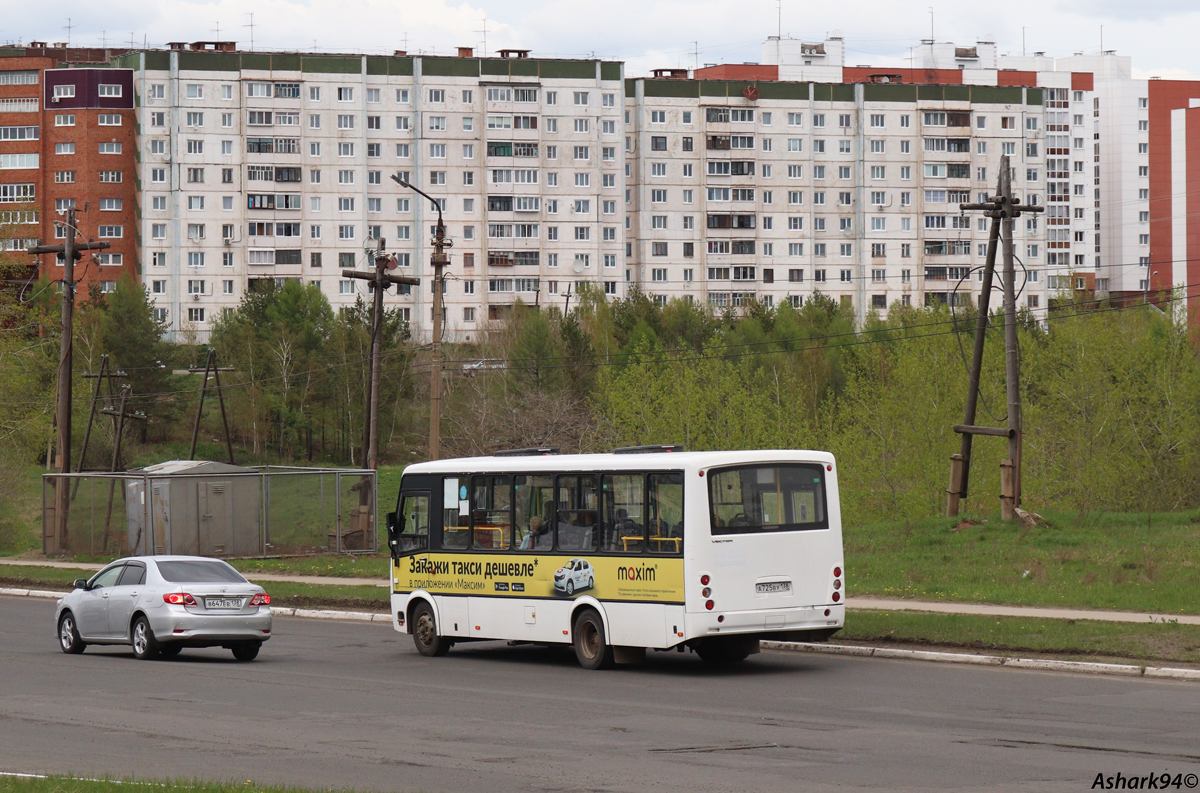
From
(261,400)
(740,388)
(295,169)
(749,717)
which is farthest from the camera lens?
(295,169)

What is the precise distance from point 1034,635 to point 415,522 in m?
8.80

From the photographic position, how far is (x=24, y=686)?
1650cm

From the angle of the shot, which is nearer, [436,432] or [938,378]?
[436,432]

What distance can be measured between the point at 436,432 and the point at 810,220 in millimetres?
97952

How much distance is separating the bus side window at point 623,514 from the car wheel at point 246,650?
537cm

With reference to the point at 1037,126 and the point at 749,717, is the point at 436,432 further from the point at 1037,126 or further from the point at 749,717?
the point at 1037,126

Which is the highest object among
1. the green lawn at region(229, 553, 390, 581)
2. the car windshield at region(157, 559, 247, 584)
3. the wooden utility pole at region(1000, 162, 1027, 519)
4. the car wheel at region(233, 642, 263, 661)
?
the wooden utility pole at region(1000, 162, 1027, 519)

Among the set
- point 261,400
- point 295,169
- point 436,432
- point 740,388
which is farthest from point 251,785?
point 295,169

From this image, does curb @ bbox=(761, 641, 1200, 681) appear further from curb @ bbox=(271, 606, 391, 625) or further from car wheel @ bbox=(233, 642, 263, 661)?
curb @ bbox=(271, 606, 391, 625)

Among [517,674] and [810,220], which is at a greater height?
[810,220]

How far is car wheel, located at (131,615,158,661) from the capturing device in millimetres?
20250

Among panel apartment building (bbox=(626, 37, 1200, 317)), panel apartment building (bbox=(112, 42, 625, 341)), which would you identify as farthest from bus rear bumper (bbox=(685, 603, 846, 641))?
panel apartment building (bbox=(626, 37, 1200, 317))

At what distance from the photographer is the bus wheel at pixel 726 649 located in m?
18.5

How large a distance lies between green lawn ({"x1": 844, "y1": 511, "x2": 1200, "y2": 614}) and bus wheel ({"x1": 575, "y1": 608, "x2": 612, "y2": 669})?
7.73 meters
